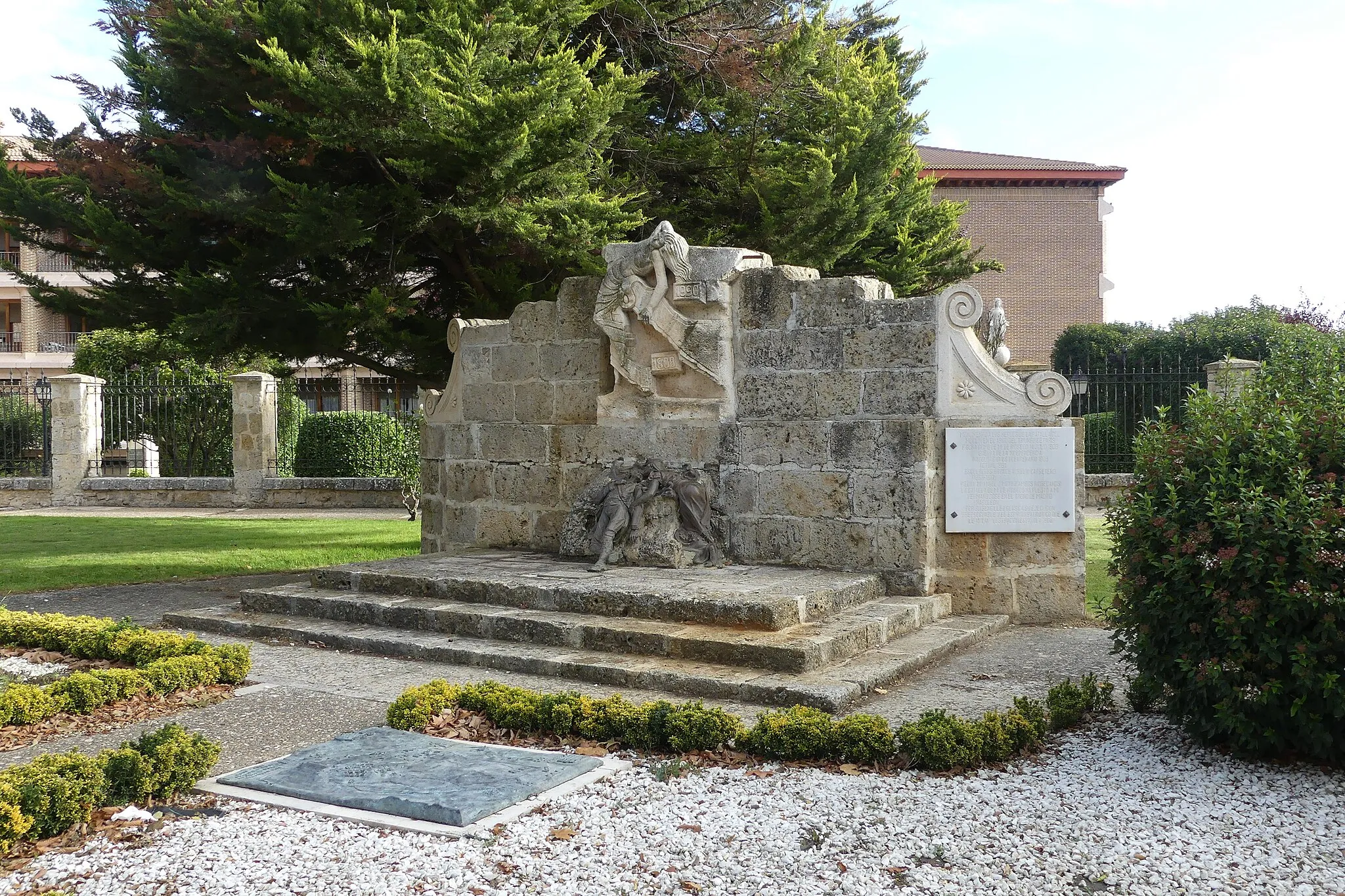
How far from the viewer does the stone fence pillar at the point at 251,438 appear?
19828mm

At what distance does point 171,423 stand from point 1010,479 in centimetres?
1825

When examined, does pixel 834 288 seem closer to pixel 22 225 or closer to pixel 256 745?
pixel 256 745

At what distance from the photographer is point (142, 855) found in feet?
12.2

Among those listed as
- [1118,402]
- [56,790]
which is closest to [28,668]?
[56,790]

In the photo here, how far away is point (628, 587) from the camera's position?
7426 mm

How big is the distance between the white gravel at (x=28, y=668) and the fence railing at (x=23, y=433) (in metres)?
15.5

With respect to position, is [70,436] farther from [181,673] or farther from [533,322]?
[181,673]

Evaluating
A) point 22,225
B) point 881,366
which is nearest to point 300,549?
point 22,225

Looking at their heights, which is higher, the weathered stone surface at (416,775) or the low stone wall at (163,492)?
the low stone wall at (163,492)

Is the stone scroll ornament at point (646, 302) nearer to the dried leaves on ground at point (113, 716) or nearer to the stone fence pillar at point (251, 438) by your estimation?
the dried leaves on ground at point (113, 716)

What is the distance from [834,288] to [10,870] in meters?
6.50

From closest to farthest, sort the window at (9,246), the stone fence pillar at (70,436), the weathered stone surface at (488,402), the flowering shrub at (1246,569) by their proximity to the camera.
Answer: the flowering shrub at (1246,569) < the weathered stone surface at (488,402) < the stone fence pillar at (70,436) < the window at (9,246)

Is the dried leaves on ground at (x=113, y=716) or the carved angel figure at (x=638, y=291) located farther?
the carved angel figure at (x=638, y=291)

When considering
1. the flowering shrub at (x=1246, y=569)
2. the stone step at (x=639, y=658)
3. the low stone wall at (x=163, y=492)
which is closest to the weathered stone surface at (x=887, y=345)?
the stone step at (x=639, y=658)
